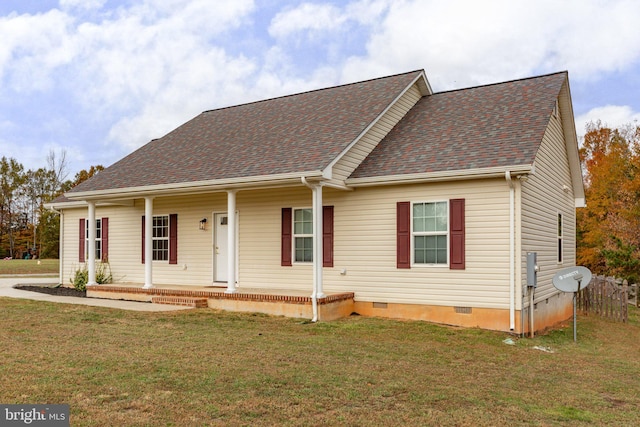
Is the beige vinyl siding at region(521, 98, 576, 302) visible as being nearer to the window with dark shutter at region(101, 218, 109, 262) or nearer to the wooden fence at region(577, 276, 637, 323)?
the wooden fence at region(577, 276, 637, 323)

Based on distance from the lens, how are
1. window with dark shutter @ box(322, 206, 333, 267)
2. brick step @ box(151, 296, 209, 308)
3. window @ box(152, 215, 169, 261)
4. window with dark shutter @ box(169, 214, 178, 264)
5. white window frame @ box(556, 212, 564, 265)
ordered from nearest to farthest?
1. window with dark shutter @ box(322, 206, 333, 267)
2. brick step @ box(151, 296, 209, 308)
3. white window frame @ box(556, 212, 564, 265)
4. window with dark shutter @ box(169, 214, 178, 264)
5. window @ box(152, 215, 169, 261)

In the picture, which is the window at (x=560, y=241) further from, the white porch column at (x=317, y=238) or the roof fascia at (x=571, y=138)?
the white porch column at (x=317, y=238)

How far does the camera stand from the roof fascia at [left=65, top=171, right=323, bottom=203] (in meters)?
10.9

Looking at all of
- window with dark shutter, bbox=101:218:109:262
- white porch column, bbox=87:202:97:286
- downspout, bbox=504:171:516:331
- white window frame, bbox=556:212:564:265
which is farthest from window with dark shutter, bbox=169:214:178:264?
white window frame, bbox=556:212:564:265

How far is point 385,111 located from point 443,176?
10.4ft

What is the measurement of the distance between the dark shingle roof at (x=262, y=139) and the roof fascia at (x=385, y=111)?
91 millimetres

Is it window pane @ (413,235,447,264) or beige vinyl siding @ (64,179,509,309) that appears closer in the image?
beige vinyl siding @ (64,179,509,309)

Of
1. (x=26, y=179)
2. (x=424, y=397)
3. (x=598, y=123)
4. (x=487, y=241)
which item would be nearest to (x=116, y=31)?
(x=487, y=241)

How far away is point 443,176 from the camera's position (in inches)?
408

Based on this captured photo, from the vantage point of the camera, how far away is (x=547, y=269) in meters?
12.2

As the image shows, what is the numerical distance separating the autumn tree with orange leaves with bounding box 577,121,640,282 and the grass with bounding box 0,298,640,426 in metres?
14.6

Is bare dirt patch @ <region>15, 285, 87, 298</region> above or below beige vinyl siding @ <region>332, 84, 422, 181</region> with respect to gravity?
below

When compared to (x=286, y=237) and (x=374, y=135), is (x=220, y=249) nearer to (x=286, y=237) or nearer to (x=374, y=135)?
(x=286, y=237)

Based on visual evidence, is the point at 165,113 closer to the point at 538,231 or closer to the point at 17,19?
the point at 17,19
